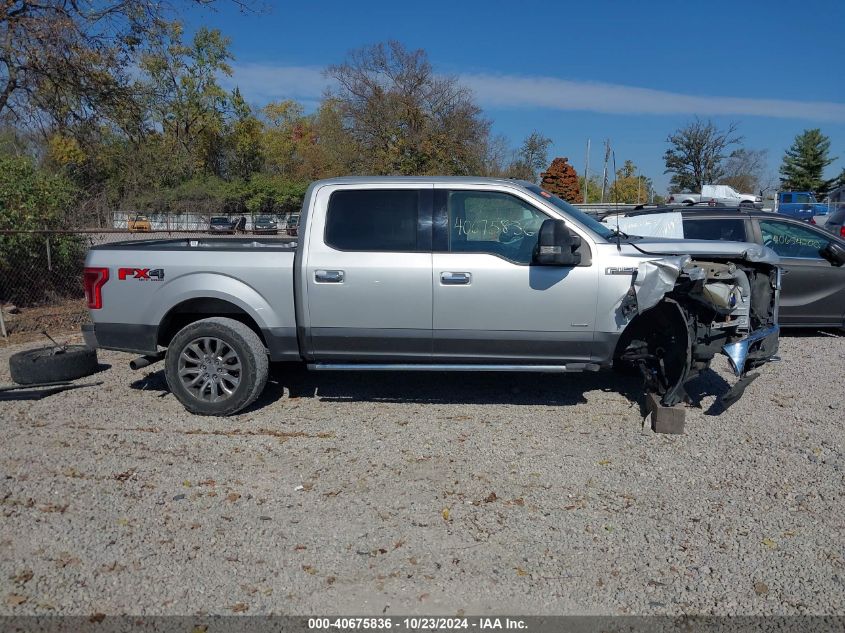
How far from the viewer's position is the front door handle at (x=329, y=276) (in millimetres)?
6020

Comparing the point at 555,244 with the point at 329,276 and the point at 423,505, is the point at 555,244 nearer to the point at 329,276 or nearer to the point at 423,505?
the point at 329,276

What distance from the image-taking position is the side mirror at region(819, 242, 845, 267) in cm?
904

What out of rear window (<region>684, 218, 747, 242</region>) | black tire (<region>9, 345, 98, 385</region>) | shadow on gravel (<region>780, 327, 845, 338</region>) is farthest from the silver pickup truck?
shadow on gravel (<region>780, 327, 845, 338</region>)

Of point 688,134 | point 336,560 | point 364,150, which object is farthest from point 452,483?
point 688,134

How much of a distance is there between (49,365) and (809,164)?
73.2 metres

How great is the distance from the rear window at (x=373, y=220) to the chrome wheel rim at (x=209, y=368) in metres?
1.33

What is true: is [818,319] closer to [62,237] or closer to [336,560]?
[336,560]

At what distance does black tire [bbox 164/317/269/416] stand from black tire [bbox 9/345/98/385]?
183 centimetres

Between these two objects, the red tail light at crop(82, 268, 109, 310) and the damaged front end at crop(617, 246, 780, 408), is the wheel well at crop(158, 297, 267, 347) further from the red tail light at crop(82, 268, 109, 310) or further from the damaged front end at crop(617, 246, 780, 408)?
the damaged front end at crop(617, 246, 780, 408)

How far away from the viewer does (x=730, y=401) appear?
582 cm

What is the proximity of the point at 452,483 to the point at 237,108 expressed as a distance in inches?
2280

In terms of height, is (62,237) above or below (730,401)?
above

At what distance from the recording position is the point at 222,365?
6195mm

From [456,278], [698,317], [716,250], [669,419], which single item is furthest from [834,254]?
[456,278]
